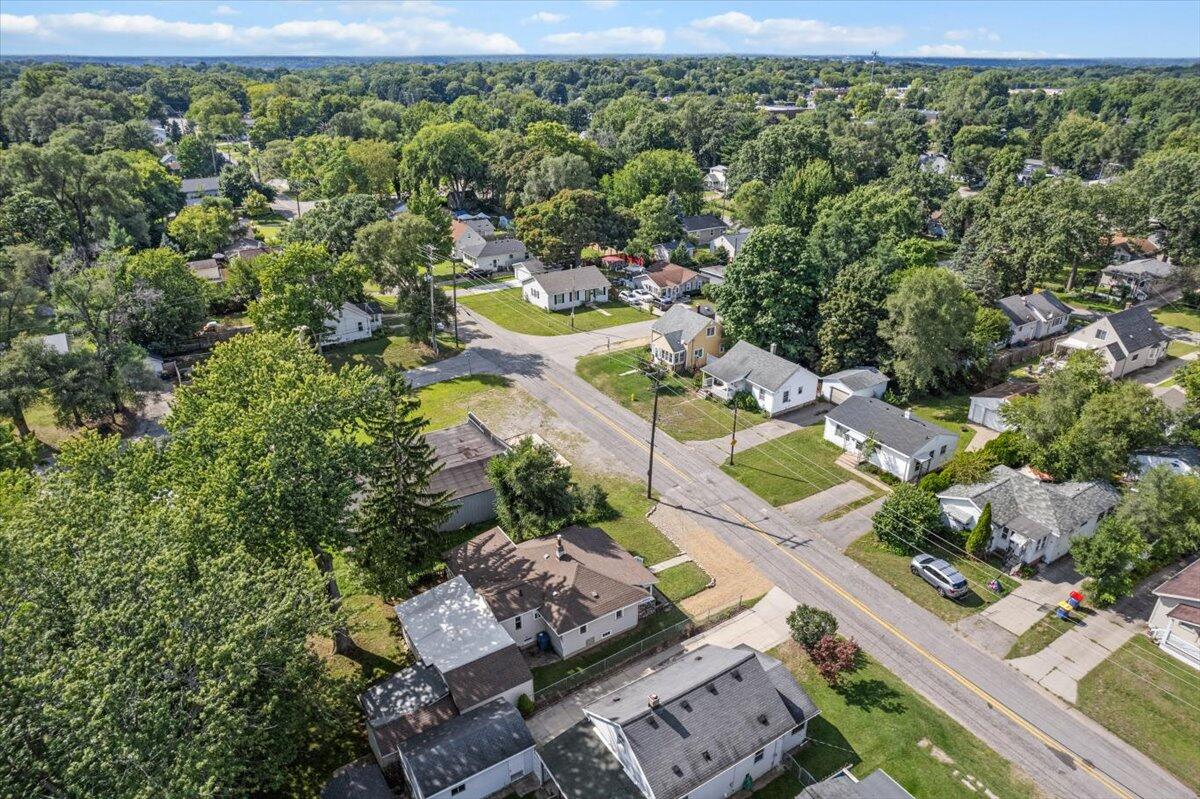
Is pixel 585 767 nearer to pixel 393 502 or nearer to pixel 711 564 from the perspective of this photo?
pixel 711 564

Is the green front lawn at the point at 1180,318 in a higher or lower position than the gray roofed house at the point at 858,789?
higher

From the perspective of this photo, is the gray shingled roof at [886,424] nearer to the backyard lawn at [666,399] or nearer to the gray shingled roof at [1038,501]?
the gray shingled roof at [1038,501]

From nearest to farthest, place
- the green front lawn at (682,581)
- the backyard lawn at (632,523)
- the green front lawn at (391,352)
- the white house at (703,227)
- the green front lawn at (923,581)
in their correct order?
the green front lawn at (923,581), the green front lawn at (682,581), the backyard lawn at (632,523), the green front lawn at (391,352), the white house at (703,227)

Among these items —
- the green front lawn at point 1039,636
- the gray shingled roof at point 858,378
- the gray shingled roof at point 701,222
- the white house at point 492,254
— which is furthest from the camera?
the gray shingled roof at point 701,222

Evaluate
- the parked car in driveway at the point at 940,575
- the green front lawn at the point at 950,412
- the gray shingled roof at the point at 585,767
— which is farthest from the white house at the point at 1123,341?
the gray shingled roof at the point at 585,767

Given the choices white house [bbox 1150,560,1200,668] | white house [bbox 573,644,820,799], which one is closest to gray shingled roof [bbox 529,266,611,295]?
white house [bbox 573,644,820,799]

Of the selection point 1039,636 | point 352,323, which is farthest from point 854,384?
point 352,323

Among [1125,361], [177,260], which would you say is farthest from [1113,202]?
[177,260]
